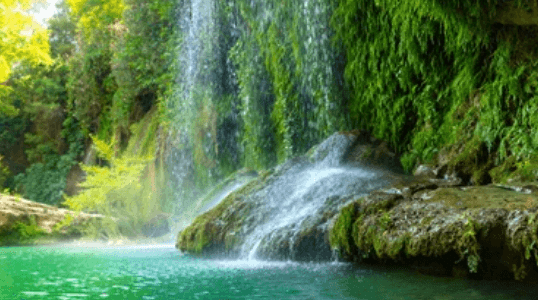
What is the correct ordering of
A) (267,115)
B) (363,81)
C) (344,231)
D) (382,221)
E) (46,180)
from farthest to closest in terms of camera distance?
(46,180) < (267,115) < (363,81) < (344,231) < (382,221)

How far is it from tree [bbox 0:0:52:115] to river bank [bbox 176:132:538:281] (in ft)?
45.2

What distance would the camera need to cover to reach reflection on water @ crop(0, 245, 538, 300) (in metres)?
3.28

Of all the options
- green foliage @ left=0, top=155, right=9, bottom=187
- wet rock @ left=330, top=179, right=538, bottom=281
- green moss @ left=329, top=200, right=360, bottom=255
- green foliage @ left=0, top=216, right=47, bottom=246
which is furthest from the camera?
green foliage @ left=0, top=155, right=9, bottom=187

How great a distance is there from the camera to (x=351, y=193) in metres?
5.56

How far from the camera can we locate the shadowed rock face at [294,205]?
16.9 ft

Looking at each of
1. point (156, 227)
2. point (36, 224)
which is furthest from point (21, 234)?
point (156, 227)

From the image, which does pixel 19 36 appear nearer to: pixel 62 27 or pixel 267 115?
pixel 62 27

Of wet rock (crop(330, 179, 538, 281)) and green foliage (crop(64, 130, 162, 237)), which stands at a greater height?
green foliage (crop(64, 130, 162, 237))

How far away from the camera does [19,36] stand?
18375 millimetres

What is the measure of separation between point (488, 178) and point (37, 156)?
18.4m

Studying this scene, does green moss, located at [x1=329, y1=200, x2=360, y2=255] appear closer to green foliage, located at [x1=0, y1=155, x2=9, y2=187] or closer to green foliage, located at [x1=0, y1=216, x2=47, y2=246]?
green foliage, located at [x1=0, y1=216, x2=47, y2=246]

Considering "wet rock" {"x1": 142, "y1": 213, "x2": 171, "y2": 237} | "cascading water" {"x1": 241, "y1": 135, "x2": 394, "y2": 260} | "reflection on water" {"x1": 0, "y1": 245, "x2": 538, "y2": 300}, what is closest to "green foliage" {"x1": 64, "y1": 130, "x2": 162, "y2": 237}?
"wet rock" {"x1": 142, "y1": 213, "x2": 171, "y2": 237}

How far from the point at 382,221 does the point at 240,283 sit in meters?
1.30

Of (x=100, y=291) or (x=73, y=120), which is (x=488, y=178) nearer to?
(x=100, y=291)
